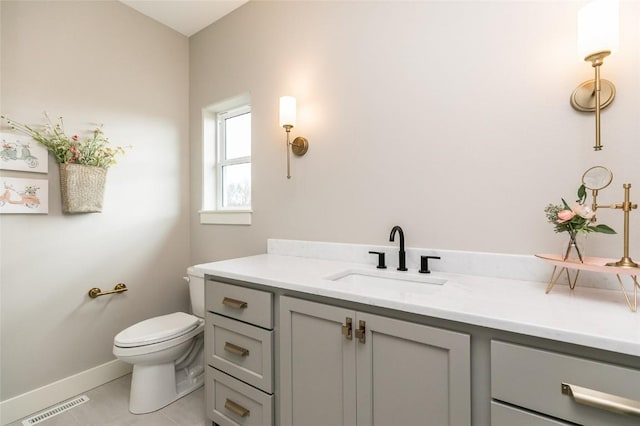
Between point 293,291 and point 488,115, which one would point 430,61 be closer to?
point 488,115

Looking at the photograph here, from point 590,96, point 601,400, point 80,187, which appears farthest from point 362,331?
point 80,187

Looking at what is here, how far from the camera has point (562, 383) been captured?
73cm

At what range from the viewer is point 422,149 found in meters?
1.47

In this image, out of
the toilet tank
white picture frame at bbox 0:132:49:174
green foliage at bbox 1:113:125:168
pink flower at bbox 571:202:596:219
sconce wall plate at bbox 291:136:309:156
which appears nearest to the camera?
pink flower at bbox 571:202:596:219

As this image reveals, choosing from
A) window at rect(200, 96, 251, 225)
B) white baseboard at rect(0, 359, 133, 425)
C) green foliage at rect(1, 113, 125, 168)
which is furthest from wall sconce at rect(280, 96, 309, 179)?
white baseboard at rect(0, 359, 133, 425)

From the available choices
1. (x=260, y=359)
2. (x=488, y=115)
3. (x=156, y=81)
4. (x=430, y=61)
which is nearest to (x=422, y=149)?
(x=488, y=115)

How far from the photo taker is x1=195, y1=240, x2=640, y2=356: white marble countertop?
0.71 meters

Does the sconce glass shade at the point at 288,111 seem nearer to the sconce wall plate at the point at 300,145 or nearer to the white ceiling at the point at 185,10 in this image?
the sconce wall plate at the point at 300,145

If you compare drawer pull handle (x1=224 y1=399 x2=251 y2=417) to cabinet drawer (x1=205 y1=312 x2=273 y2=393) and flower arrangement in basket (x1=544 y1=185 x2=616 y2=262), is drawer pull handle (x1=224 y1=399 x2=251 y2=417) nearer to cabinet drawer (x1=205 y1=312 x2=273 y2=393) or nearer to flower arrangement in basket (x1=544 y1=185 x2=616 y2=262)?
cabinet drawer (x1=205 y1=312 x2=273 y2=393)

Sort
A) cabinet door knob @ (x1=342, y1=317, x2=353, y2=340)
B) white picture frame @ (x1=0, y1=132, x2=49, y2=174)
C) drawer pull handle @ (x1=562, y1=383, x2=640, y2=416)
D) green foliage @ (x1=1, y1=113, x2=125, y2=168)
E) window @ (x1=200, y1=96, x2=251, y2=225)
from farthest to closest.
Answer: window @ (x1=200, y1=96, x2=251, y2=225) < green foliage @ (x1=1, y1=113, x2=125, y2=168) < white picture frame @ (x1=0, y1=132, x2=49, y2=174) < cabinet door knob @ (x1=342, y1=317, x2=353, y2=340) < drawer pull handle @ (x1=562, y1=383, x2=640, y2=416)

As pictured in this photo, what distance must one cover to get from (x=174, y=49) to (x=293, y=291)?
8.15 feet

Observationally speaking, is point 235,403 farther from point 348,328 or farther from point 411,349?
point 411,349

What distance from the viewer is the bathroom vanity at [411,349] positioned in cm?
72

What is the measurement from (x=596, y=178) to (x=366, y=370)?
41.5 inches
